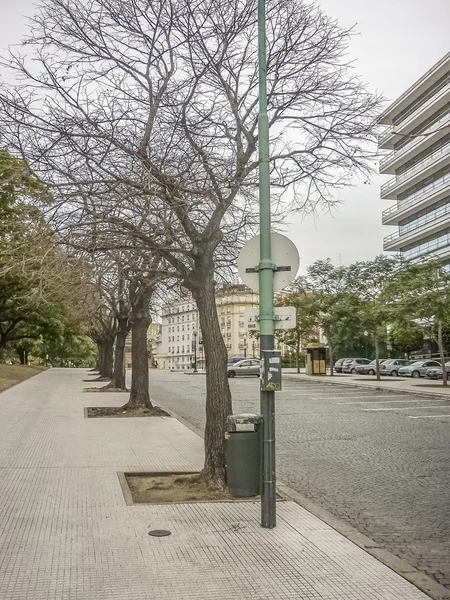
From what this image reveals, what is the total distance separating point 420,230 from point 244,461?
53813 mm

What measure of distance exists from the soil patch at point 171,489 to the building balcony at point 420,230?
47.8 metres

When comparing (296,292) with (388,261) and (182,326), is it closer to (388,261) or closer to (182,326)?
(388,261)

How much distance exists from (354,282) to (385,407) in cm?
1873

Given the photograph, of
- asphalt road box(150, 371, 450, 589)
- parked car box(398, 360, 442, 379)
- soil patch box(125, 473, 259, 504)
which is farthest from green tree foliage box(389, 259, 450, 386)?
soil patch box(125, 473, 259, 504)

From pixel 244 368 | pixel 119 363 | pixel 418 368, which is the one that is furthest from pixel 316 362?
pixel 119 363

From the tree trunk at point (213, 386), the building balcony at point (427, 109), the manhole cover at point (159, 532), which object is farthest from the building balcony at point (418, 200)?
the manhole cover at point (159, 532)

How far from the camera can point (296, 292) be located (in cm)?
4688

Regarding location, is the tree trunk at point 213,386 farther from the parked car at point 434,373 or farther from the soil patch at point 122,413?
the parked car at point 434,373

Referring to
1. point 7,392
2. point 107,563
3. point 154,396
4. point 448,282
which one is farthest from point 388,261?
point 107,563

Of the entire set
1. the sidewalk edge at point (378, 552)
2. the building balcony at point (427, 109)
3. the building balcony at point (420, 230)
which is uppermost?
the building balcony at point (427, 109)

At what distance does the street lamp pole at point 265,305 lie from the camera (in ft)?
21.4

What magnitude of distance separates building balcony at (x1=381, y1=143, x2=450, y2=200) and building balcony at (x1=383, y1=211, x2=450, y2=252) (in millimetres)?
3415

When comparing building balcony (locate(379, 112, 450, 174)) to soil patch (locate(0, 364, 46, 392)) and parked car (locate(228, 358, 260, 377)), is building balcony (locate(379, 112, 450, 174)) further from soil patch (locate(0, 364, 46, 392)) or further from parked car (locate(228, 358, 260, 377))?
soil patch (locate(0, 364, 46, 392))

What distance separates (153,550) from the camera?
566 centimetres
